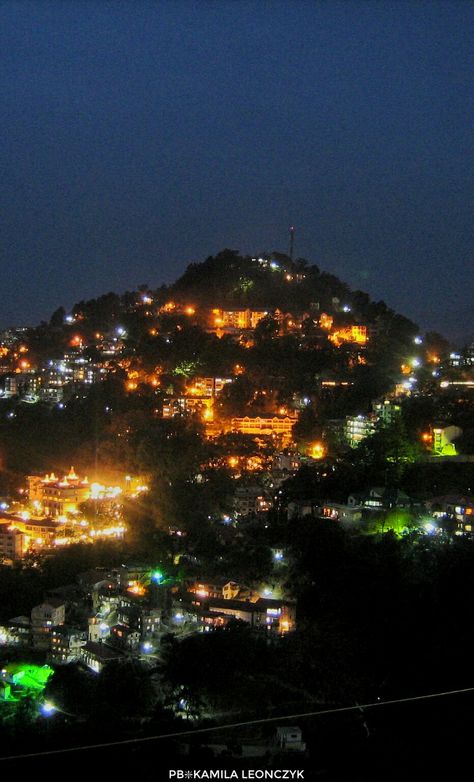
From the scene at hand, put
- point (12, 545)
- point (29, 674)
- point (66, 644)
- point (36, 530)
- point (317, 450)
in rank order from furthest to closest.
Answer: point (317, 450) → point (36, 530) → point (12, 545) → point (66, 644) → point (29, 674)

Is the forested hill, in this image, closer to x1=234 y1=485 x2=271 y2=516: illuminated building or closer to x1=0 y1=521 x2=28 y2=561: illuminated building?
x1=234 y1=485 x2=271 y2=516: illuminated building

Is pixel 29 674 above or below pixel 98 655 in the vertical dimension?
below

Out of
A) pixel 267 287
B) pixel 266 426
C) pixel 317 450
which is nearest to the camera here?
pixel 317 450

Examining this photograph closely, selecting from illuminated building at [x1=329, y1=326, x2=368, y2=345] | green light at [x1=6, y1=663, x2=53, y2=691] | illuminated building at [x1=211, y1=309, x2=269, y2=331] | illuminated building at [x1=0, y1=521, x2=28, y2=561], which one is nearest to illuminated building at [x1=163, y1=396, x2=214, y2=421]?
illuminated building at [x1=211, y1=309, x2=269, y2=331]

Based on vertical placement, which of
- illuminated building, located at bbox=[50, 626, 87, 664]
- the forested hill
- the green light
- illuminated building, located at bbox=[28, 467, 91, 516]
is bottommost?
the green light

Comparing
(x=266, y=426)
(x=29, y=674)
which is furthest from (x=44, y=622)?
(x=266, y=426)

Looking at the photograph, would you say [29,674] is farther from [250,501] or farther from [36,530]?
[250,501]

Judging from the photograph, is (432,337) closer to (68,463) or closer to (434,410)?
(434,410)

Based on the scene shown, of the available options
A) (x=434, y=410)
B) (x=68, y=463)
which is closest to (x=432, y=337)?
(x=434, y=410)
